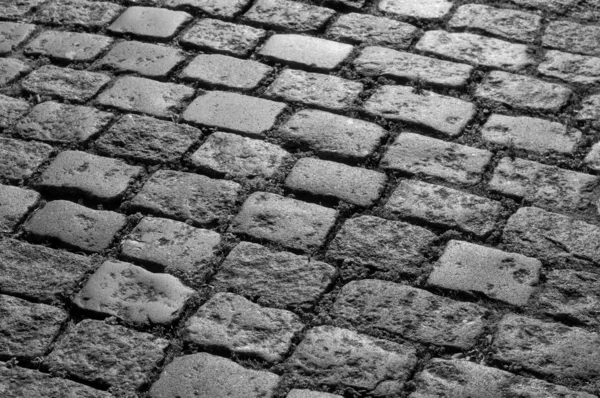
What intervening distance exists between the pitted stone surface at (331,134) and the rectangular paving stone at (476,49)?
66 centimetres

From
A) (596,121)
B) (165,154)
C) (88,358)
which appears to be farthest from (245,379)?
(596,121)

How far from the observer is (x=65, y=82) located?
13.9ft

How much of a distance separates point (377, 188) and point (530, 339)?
86cm

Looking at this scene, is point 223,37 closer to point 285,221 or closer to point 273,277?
point 285,221

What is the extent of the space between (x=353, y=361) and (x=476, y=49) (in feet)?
6.40

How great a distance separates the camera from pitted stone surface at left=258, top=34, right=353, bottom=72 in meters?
4.32

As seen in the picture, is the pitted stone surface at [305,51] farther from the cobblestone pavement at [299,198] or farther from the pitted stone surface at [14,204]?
the pitted stone surface at [14,204]

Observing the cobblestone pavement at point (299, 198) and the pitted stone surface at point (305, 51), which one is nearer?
the cobblestone pavement at point (299, 198)

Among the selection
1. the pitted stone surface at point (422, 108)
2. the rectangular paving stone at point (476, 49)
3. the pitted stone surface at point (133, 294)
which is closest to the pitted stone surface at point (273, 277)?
the pitted stone surface at point (133, 294)

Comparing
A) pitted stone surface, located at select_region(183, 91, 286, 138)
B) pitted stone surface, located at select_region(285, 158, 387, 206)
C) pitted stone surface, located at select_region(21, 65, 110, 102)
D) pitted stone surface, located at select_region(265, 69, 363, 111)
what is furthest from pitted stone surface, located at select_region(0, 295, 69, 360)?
pitted stone surface, located at select_region(265, 69, 363, 111)

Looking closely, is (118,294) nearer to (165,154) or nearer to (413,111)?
(165,154)

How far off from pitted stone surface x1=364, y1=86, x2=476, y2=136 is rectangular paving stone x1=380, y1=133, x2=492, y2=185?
0.10 meters

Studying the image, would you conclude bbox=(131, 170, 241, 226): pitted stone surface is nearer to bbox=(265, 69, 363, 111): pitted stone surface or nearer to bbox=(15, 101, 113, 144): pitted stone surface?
bbox=(15, 101, 113, 144): pitted stone surface

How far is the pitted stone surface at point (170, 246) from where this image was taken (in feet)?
10.8
